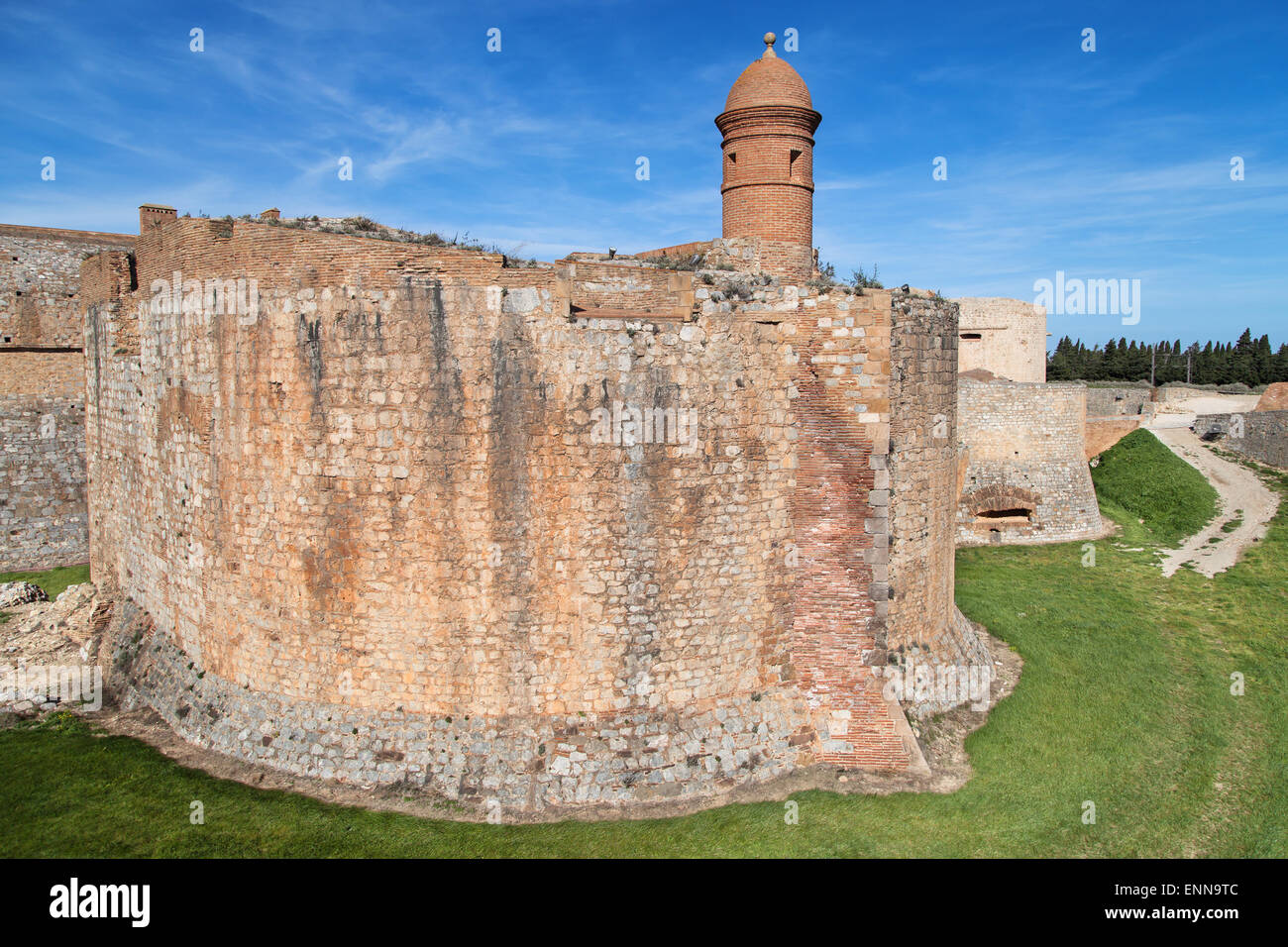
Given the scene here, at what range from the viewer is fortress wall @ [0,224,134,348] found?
21.1 metres

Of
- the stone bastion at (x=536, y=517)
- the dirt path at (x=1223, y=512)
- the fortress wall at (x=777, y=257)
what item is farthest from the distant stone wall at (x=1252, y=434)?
the stone bastion at (x=536, y=517)

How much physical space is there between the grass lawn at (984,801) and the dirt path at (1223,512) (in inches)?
305

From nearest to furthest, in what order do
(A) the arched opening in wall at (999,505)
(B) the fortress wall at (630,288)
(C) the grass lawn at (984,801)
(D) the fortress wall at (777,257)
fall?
(C) the grass lawn at (984,801) < (B) the fortress wall at (630,288) < (D) the fortress wall at (777,257) < (A) the arched opening in wall at (999,505)

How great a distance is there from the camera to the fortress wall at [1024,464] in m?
24.5

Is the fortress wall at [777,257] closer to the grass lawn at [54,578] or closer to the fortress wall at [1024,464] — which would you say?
the fortress wall at [1024,464]

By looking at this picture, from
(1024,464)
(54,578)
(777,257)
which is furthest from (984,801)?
(54,578)

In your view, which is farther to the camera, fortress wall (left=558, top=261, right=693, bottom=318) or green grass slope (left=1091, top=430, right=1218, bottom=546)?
green grass slope (left=1091, top=430, right=1218, bottom=546)

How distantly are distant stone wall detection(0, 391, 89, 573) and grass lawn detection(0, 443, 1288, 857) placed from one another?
12.3 metres

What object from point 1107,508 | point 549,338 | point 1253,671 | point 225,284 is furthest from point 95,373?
point 1107,508

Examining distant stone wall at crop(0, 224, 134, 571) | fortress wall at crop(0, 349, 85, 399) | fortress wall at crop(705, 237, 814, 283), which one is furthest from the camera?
fortress wall at crop(0, 349, 85, 399)

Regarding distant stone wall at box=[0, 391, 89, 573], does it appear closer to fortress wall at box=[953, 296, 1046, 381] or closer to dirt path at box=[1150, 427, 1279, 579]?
dirt path at box=[1150, 427, 1279, 579]

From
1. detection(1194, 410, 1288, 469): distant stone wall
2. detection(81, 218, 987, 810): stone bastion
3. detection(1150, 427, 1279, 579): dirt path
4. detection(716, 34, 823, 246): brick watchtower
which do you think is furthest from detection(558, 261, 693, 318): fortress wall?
detection(1194, 410, 1288, 469): distant stone wall

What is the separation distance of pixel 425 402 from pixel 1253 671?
1404 centimetres

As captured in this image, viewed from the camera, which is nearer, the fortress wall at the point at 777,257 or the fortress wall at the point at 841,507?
the fortress wall at the point at 841,507
